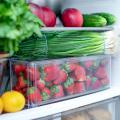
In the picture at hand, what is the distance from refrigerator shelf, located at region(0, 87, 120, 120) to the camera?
3.75ft

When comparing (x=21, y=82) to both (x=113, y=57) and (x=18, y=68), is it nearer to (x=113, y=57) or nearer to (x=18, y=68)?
(x=18, y=68)

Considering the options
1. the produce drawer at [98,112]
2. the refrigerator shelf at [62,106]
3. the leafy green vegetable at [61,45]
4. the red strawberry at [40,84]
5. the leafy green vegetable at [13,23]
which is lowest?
the produce drawer at [98,112]

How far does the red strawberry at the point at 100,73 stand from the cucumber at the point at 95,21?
23 cm

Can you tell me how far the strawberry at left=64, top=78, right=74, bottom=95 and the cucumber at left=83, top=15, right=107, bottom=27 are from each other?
11.2 inches

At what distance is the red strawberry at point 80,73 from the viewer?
1.41 m

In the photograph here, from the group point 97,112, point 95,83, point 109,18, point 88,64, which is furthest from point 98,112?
point 109,18

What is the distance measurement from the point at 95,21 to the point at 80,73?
A: 26cm

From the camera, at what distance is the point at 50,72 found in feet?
4.25

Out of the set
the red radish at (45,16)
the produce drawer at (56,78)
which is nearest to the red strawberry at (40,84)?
the produce drawer at (56,78)

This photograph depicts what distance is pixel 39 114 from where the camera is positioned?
46.4 inches

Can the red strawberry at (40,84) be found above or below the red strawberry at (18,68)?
below

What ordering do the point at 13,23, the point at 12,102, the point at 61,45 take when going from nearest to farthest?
the point at 13,23, the point at 12,102, the point at 61,45

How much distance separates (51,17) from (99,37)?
287mm

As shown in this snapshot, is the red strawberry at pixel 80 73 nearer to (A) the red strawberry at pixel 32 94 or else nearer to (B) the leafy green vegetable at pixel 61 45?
(B) the leafy green vegetable at pixel 61 45
